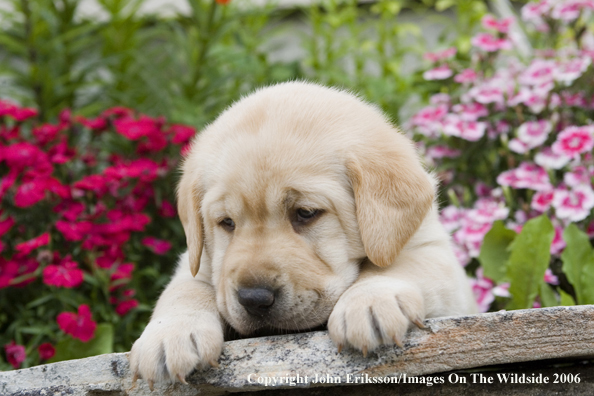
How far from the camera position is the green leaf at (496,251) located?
3650mm

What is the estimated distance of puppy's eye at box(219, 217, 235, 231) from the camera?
9.23 ft

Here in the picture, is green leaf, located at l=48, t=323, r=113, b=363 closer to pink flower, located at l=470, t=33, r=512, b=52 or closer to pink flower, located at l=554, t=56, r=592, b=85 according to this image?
pink flower, located at l=554, t=56, r=592, b=85

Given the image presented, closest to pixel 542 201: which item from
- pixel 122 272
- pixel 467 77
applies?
pixel 467 77

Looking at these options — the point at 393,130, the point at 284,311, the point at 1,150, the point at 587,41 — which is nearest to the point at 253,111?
the point at 393,130

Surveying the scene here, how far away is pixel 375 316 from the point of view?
2188 mm

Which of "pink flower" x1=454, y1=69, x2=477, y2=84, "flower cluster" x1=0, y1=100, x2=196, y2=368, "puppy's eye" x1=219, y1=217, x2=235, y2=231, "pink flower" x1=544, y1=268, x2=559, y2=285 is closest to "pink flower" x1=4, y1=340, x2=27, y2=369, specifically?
"flower cluster" x1=0, y1=100, x2=196, y2=368

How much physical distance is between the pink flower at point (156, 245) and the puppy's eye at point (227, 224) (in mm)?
1602

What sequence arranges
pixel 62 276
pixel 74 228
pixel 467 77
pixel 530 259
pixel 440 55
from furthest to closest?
pixel 440 55 → pixel 467 77 → pixel 74 228 → pixel 62 276 → pixel 530 259

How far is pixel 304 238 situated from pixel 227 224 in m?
0.41

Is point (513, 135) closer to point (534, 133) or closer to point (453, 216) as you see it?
point (534, 133)

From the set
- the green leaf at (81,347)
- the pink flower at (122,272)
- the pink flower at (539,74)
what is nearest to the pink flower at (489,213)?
the pink flower at (539,74)

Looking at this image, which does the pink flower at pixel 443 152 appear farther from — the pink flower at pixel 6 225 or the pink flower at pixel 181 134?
the pink flower at pixel 6 225

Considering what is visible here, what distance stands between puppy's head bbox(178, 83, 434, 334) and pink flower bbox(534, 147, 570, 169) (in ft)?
5.57

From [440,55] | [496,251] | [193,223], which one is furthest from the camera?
[440,55]
